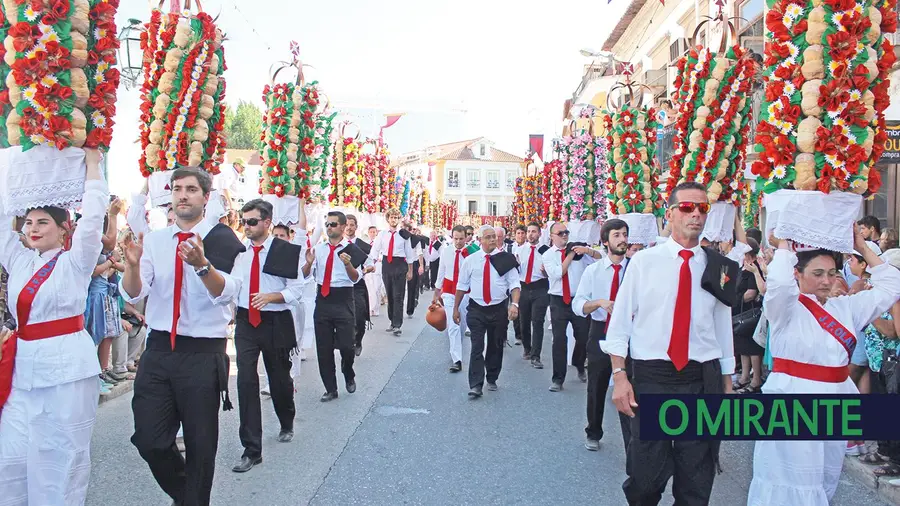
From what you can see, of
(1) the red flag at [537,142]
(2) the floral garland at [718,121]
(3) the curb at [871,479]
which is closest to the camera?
(3) the curb at [871,479]

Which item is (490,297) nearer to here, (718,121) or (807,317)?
(718,121)

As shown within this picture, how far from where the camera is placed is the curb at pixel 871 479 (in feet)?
18.1

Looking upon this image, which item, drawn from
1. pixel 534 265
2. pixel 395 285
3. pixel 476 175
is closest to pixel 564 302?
pixel 534 265

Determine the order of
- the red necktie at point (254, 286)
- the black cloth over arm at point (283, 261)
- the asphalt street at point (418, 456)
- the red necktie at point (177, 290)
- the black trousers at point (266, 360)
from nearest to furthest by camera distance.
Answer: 1. the red necktie at point (177, 290)
2. the asphalt street at point (418, 456)
3. the black trousers at point (266, 360)
4. the red necktie at point (254, 286)
5. the black cloth over arm at point (283, 261)

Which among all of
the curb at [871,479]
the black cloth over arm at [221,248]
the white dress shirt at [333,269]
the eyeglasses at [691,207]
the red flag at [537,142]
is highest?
the red flag at [537,142]

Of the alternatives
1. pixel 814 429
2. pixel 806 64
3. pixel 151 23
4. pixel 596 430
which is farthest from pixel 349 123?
pixel 814 429

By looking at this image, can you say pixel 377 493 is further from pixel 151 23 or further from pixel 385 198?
pixel 385 198

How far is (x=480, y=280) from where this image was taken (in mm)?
9438

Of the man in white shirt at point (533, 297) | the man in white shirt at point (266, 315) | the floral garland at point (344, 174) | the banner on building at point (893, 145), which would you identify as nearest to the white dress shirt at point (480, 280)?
the man in white shirt at point (533, 297)

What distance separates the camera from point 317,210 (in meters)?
12.8

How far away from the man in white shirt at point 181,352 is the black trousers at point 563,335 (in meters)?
5.40

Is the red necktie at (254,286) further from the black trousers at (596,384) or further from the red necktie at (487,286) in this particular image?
the red necktie at (487,286)

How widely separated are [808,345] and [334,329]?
5959mm

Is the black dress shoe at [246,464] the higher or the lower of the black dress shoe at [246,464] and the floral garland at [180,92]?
the lower
